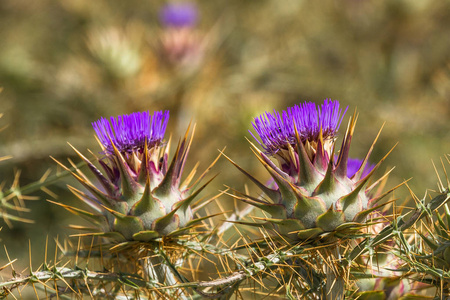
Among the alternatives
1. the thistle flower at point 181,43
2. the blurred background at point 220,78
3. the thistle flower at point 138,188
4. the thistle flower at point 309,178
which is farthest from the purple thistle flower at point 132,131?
the thistle flower at point 181,43

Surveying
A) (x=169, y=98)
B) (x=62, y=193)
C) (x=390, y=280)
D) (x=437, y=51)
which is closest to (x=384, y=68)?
(x=437, y=51)

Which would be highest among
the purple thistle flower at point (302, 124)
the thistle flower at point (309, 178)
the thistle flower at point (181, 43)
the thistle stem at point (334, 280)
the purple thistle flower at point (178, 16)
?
the purple thistle flower at point (178, 16)

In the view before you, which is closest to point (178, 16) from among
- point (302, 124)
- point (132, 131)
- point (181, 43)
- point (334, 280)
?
point (181, 43)

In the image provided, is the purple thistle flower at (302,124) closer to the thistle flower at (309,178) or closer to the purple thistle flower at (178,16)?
the thistle flower at (309,178)

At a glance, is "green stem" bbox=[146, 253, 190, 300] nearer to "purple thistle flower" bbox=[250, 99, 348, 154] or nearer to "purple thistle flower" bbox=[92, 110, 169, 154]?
"purple thistle flower" bbox=[92, 110, 169, 154]

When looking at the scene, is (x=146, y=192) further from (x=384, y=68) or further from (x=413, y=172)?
(x=384, y=68)

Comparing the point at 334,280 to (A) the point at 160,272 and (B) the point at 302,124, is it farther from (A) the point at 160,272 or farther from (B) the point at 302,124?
A: (A) the point at 160,272
